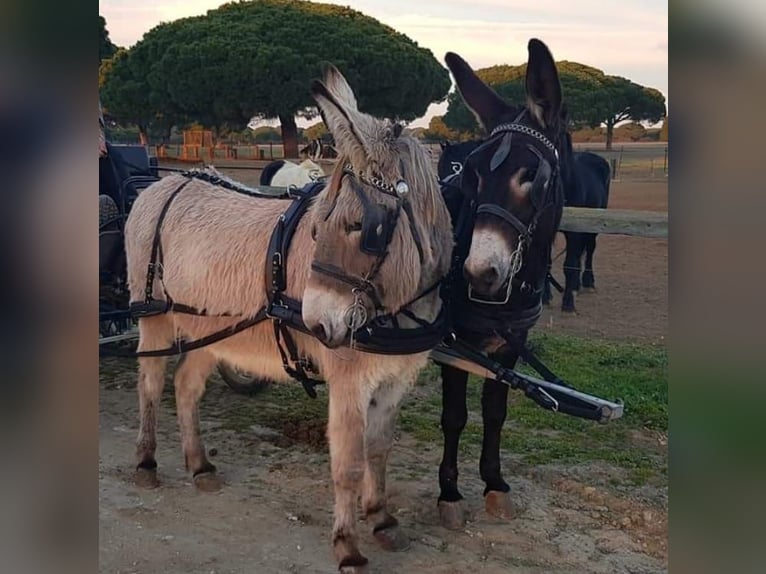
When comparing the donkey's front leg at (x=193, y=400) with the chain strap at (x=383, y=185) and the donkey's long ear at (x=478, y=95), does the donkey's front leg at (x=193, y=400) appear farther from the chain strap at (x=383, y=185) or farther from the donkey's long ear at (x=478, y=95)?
the donkey's long ear at (x=478, y=95)

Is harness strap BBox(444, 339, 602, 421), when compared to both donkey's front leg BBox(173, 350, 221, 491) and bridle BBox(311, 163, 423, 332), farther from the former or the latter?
donkey's front leg BBox(173, 350, 221, 491)

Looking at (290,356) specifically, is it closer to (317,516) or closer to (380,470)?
(380,470)

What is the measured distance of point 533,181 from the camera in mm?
3104

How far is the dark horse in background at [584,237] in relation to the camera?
8977mm

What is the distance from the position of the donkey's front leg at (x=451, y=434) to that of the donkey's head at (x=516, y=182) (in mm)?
665

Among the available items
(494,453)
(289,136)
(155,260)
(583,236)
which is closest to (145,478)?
(155,260)

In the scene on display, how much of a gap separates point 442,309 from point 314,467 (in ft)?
5.71

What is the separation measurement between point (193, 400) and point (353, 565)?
1.58 metres

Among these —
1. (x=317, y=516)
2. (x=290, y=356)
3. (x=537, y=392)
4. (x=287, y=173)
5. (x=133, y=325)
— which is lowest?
(x=317, y=516)

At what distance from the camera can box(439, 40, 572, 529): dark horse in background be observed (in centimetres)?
303

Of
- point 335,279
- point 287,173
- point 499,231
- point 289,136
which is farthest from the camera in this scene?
point 289,136
